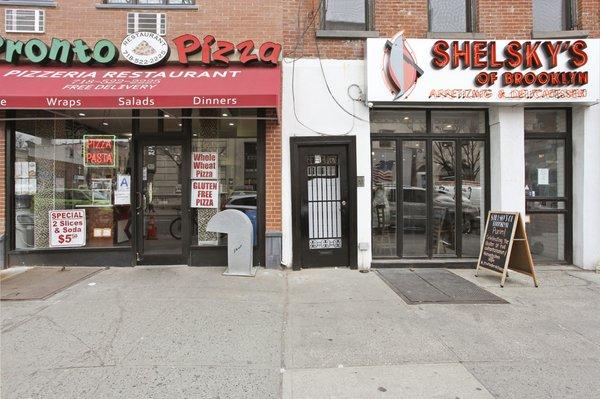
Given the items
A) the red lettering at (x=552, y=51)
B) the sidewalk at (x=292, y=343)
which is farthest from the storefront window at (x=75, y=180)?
the red lettering at (x=552, y=51)

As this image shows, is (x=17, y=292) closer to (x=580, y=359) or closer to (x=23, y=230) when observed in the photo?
(x=23, y=230)

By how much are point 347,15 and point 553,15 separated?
13.2ft

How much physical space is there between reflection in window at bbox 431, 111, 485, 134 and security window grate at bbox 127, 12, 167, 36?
5.22 meters

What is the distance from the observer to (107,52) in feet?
21.4

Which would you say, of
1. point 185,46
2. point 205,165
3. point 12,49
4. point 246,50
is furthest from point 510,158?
point 12,49

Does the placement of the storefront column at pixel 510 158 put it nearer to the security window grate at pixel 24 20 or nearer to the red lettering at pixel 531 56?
the red lettering at pixel 531 56

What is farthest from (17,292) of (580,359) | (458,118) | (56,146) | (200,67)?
(458,118)

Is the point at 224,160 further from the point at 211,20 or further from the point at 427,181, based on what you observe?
the point at 427,181

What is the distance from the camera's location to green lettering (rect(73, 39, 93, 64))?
21.1 feet

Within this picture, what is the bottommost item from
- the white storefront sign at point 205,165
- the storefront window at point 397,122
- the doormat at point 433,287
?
the doormat at point 433,287

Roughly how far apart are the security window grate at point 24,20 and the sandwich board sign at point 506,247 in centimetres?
848

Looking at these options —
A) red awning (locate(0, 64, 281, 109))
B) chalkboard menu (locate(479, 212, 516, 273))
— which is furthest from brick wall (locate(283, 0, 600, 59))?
chalkboard menu (locate(479, 212, 516, 273))

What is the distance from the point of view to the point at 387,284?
6074 mm

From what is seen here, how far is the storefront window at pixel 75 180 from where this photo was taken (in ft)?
23.2
